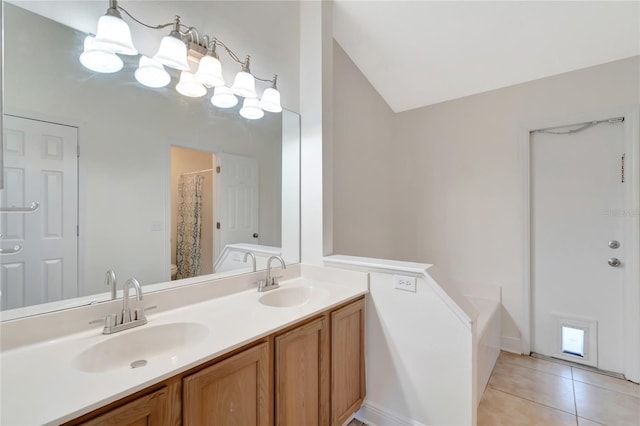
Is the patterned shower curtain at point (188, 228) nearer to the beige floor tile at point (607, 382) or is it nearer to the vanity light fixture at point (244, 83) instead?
the vanity light fixture at point (244, 83)

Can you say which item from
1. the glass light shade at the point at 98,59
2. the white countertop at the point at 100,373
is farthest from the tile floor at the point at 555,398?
the glass light shade at the point at 98,59

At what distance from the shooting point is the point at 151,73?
1.40 metres

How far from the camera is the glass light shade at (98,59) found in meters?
1.20

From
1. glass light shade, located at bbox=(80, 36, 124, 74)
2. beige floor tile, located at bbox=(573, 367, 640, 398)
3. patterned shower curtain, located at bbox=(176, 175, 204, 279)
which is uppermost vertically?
glass light shade, located at bbox=(80, 36, 124, 74)

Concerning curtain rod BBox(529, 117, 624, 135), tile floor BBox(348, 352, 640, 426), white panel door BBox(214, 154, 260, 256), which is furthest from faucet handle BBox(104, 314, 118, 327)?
curtain rod BBox(529, 117, 624, 135)

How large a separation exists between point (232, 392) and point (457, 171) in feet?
9.05

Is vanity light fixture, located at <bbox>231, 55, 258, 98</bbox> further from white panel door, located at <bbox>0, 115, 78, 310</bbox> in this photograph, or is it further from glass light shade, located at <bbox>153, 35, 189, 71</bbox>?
white panel door, located at <bbox>0, 115, 78, 310</bbox>

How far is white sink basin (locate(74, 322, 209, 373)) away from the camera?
41.0 inches

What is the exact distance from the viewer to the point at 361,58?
2598 millimetres

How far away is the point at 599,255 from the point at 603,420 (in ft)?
3.90

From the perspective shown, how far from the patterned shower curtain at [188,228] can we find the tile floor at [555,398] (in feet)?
6.78

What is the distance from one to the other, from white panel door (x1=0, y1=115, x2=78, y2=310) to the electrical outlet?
62.9 inches

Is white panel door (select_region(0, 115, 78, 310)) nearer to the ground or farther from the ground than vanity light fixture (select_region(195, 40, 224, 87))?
nearer to the ground

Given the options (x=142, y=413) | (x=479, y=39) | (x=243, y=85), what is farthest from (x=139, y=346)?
(x=479, y=39)
